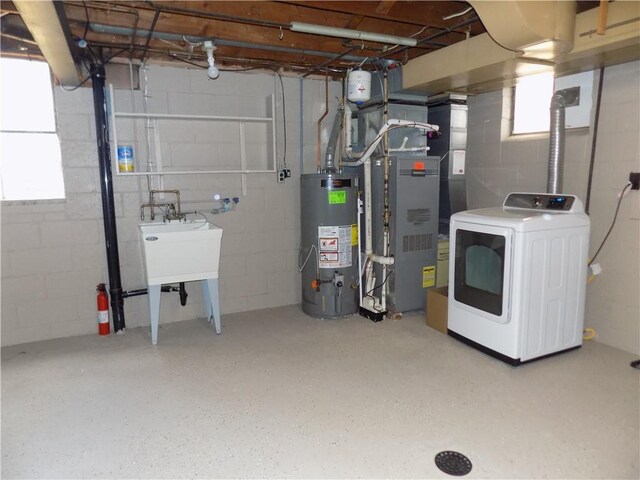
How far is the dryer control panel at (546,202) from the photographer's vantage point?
294 cm

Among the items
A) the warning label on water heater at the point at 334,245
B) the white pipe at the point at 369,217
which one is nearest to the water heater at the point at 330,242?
the warning label on water heater at the point at 334,245

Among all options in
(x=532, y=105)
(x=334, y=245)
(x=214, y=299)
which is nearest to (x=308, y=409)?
(x=214, y=299)

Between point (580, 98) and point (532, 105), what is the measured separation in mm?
539

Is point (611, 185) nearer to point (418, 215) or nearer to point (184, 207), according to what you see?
point (418, 215)

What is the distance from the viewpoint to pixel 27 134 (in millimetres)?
3320

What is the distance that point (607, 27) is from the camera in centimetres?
240

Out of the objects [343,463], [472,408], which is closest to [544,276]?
[472,408]

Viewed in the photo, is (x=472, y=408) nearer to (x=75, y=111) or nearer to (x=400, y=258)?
(x=400, y=258)

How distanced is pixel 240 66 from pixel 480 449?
3.42 meters

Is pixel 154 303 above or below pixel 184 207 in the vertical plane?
below

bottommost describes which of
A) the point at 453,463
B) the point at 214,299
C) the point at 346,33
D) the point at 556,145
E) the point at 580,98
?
the point at 453,463

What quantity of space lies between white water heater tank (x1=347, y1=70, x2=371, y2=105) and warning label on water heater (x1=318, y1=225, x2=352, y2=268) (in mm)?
1113

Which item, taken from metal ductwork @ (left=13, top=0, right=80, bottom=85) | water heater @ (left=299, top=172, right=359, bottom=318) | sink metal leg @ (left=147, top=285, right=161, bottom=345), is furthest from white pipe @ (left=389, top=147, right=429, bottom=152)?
metal ductwork @ (left=13, top=0, right=80, bottom=85)

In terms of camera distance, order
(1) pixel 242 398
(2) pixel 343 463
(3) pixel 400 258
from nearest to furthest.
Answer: (2) pixel 343 463
(1) pixel 242 398
(3) pixel 400 258
